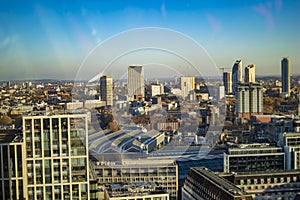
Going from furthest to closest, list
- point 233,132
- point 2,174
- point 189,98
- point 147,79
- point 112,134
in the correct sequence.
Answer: point 233,132 → point 189,98 → point 112,134 → point 147,79 → point 2,174

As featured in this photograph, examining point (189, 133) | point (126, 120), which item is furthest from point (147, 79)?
point (189, 133)

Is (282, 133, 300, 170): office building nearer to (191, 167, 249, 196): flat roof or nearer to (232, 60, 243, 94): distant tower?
(232, 60, 243, 94): distant tower

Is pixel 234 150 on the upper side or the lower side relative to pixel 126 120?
lower

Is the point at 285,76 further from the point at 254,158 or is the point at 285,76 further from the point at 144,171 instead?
the point at 144,171

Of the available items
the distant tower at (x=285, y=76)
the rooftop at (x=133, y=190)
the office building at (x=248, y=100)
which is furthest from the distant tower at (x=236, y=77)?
the rooftop at (x=133, y=190)

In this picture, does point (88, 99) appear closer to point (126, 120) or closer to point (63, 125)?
point (126, 120)

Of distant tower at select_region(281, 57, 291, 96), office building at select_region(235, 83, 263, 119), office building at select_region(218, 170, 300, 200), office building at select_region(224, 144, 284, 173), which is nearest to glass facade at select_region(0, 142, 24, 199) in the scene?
office building at select_region(218, 170, 300, 200)

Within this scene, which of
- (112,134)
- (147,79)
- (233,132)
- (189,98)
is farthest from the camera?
(233,132)

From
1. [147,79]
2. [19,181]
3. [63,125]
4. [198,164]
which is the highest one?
[147,79]
